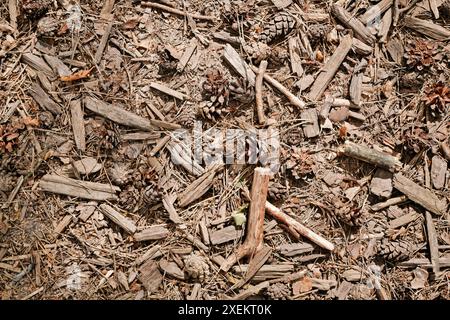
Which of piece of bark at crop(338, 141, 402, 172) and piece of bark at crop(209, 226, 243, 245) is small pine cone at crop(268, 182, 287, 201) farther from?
piece of bark at crop(338, 141, 402, 172)

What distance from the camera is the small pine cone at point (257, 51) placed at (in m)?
3.23

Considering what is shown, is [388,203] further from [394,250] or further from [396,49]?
[396,49]

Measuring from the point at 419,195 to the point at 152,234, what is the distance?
1983 mm

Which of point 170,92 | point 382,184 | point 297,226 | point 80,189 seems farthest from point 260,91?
point 80,189

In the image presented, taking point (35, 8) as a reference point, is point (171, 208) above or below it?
below

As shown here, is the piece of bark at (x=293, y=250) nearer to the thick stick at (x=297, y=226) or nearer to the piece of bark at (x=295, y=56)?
the thick stick at (x=297, y=226)

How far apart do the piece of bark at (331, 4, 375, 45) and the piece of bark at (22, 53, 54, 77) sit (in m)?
2.18

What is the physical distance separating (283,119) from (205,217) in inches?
36.6

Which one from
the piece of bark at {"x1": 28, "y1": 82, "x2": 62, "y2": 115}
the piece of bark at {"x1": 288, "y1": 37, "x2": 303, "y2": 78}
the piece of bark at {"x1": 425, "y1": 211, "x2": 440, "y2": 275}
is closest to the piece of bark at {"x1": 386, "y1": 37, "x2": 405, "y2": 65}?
the piece of bark at {"x1": 288, "y1": 37, "x2": 303, "y2": 78}

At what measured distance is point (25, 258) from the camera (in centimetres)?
312

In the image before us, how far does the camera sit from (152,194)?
310 centimetres

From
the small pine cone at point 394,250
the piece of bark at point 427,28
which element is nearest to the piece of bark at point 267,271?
the small pine cone at point 394,250

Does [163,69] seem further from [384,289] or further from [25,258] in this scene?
[384,289]

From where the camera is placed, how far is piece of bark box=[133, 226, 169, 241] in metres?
3.13
